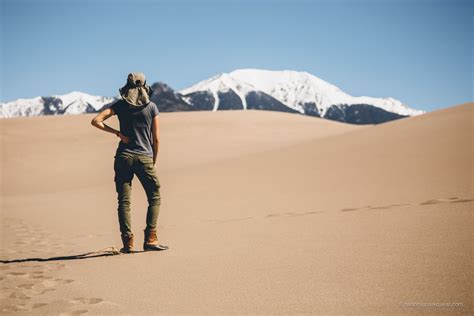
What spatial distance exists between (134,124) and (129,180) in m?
0.56

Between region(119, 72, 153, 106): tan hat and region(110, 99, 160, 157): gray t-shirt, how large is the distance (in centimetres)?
5

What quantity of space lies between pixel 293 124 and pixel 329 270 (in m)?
29.7

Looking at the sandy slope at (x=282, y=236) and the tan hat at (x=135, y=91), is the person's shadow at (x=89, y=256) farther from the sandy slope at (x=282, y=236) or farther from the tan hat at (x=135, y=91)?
the tan hat at (x=135, y=91)

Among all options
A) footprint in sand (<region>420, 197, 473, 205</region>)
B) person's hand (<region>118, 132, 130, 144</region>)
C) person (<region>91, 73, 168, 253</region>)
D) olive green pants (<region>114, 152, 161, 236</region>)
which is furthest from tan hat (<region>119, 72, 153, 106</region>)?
footprint in sand (<region>420, 197, 473, 205</region>)

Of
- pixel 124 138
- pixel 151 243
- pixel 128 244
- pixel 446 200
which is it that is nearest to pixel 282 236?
pixel 151 243

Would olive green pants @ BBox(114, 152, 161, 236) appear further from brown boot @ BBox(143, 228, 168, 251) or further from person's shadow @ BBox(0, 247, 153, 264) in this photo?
person's shadow @ BBox(0, 247, 153, 264)

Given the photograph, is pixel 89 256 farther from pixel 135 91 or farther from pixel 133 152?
pixel 135 91

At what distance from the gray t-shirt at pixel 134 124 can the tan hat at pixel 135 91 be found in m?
0.05

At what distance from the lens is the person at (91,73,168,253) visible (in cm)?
373

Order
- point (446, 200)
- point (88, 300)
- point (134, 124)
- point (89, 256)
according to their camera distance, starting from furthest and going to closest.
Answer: point (446, 200) → point (134, 124) → point (89, 256) → point (88, 300)

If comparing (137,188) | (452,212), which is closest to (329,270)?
(452,212)

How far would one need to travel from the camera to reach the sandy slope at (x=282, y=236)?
2.18 metres

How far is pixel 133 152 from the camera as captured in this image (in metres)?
3.76

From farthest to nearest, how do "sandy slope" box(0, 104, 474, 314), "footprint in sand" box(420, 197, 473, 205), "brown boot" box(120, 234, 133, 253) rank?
"footprint in sand" box(420, 197, 473, 205)
"brown boot" box(120, 234, 133, 253)
"sandy slope" box(0, 104, 474, 314)
